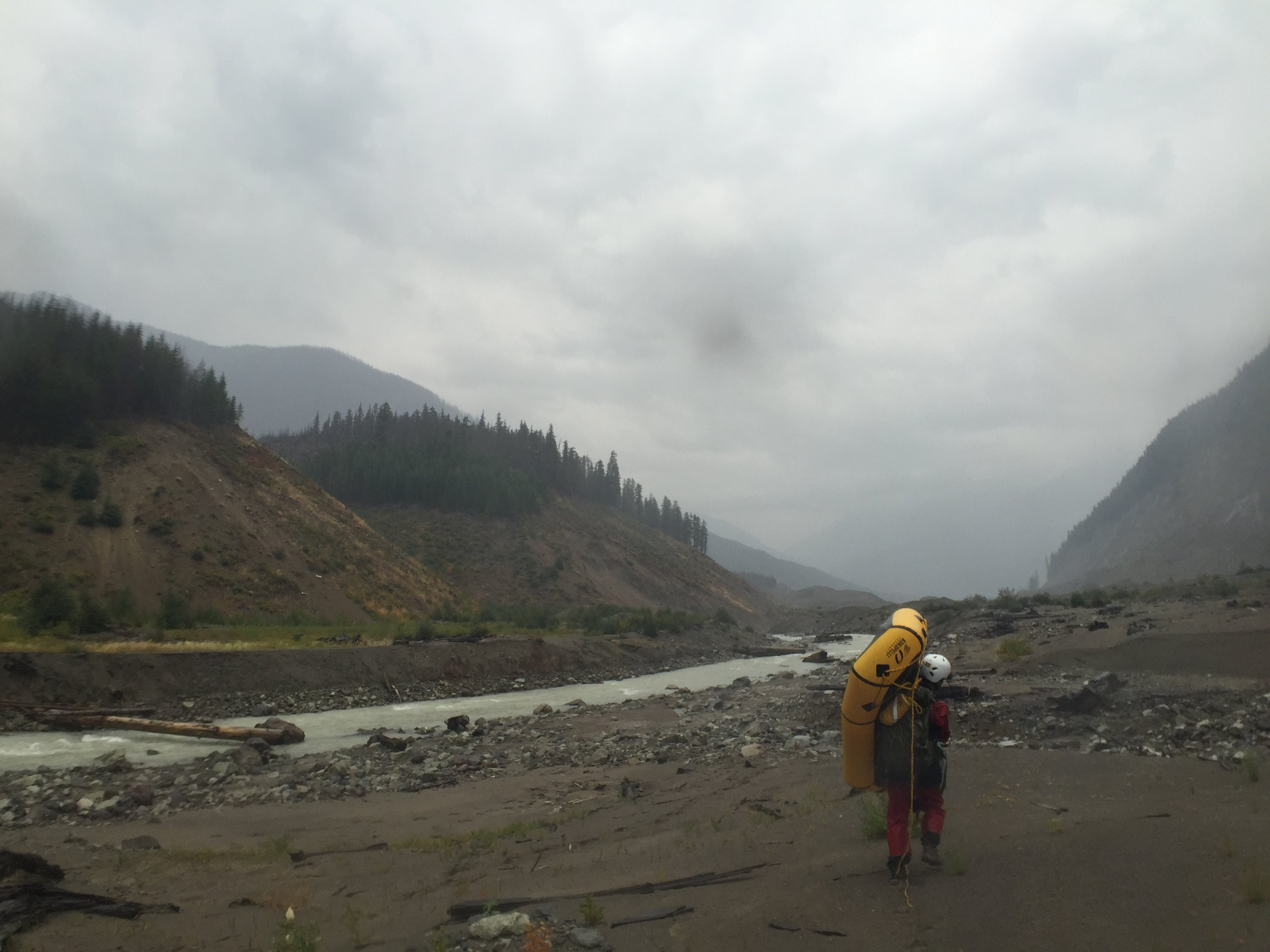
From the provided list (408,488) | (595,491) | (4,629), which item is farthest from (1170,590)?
(595,491)

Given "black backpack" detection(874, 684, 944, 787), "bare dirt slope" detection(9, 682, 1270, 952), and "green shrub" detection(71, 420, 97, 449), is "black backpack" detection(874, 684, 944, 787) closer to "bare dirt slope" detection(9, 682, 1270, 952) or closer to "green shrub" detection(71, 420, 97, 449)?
"bare dirt slope" detection(9, 682, 1270, 952)

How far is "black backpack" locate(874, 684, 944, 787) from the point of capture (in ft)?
22.0

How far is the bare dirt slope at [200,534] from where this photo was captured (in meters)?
46.2

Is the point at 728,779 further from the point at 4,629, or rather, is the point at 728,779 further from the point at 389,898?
the point at 4,629

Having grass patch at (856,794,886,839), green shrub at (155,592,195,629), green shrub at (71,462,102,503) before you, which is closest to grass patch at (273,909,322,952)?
grass patch at (856,794,886,839)

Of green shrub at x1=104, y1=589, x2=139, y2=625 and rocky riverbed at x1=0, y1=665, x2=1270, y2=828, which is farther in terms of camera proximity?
green shrub at x1=104, y1=589, x2=139, y2=625

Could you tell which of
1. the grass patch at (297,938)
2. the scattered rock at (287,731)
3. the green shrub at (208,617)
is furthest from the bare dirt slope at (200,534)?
the grass patch at (297,938)

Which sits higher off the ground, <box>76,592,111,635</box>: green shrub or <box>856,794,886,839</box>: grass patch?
<box>856,794,886,839</box>: grass patch

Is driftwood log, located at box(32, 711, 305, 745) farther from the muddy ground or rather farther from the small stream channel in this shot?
the muddy ground

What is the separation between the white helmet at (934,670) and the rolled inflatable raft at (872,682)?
107 millimetres

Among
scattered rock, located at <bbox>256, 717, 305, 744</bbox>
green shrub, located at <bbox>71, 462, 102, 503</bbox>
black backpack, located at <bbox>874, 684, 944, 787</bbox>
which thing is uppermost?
green shrub, located at <bbox>71, 462, 102, 503</bbox>

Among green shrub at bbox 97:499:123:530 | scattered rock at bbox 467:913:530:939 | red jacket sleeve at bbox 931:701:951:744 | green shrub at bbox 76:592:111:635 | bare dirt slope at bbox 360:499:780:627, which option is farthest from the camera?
bare dirt slope at bbox 360:499:780:627

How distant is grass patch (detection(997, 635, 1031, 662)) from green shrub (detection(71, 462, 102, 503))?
Result: 5937 cm

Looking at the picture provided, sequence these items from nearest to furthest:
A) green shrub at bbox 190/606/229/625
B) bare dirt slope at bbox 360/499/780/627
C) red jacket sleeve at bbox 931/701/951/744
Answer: red jacket sleeve at bbox 931/701/951/744 < green shrub at bbox 190/606/229/625 < bare dirt slope at bbox 360/499/780/627
